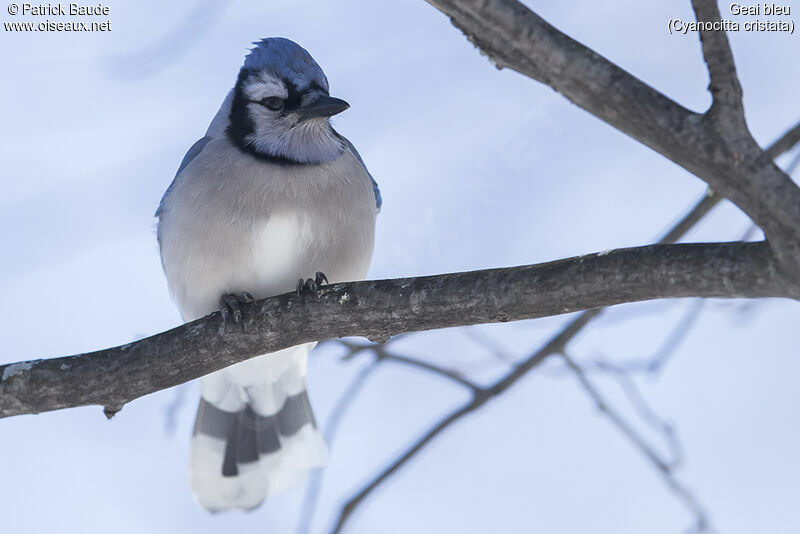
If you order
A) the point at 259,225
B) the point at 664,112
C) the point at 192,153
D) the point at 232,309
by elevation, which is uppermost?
the point at 192,153

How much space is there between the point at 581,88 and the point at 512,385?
132 centimetres

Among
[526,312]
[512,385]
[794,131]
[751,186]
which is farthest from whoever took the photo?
[512,385]

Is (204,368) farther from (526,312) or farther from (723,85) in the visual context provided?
(723,85)

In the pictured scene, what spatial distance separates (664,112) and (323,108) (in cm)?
122

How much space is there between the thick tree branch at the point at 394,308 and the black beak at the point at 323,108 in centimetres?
61

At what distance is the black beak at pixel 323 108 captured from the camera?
239 cm

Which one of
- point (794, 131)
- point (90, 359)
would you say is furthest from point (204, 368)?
point (794, 131)

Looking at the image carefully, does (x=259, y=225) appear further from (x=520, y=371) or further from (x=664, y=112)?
(x=664, y=112)

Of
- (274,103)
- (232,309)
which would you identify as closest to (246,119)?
(274,103)

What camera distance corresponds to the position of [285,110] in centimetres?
253

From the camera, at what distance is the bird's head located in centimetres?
247

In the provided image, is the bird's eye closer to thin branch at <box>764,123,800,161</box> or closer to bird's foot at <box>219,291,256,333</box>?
bird's foot at <box>219,291,256,333</box>

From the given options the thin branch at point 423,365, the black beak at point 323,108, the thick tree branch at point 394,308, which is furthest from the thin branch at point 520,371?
the black beak at point 323,108

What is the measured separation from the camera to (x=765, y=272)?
4.56ft
